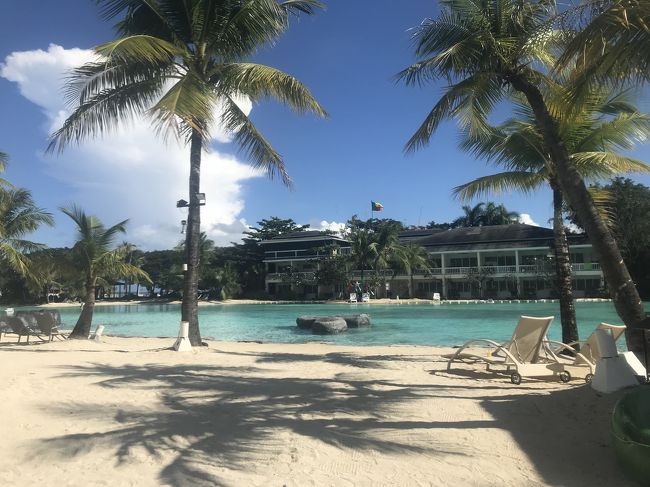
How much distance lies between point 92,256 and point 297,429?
11431 mm

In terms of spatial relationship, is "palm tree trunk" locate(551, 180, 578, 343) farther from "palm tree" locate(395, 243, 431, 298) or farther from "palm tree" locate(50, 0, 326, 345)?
"palm tree" locate(395, 243, 431, 298)

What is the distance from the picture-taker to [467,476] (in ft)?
12.1

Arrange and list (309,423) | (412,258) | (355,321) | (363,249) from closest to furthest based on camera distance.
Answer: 1. (309,423)
2. (355,321)
3. (412,258)
4. (363,249)

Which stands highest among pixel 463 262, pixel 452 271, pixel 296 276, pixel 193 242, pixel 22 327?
pixel 463 262

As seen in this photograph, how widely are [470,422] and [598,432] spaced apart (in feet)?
3.64

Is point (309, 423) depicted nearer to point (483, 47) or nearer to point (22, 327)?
point (483, 47)

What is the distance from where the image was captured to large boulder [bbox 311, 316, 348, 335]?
1956 cm

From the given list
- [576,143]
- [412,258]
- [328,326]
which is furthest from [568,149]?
[412,258]

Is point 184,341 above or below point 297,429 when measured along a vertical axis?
above

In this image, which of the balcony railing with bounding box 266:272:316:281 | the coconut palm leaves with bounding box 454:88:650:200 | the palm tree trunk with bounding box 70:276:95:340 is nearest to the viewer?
the coconut palm leaves with bounding box 454:88:650:200

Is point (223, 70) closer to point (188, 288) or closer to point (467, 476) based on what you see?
point (188, 288)

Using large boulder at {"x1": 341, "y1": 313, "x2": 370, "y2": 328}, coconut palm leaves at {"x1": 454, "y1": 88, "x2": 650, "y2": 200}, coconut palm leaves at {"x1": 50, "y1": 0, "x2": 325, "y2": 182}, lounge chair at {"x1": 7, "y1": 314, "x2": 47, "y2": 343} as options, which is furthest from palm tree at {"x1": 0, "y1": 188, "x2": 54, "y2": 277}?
coconut palm leaves at {"x1": 454, "y1": 88, "x2": 650, "y2": 200}

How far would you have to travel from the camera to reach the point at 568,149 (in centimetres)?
946

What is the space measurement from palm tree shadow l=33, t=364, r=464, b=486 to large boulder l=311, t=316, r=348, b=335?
40.7 ft
